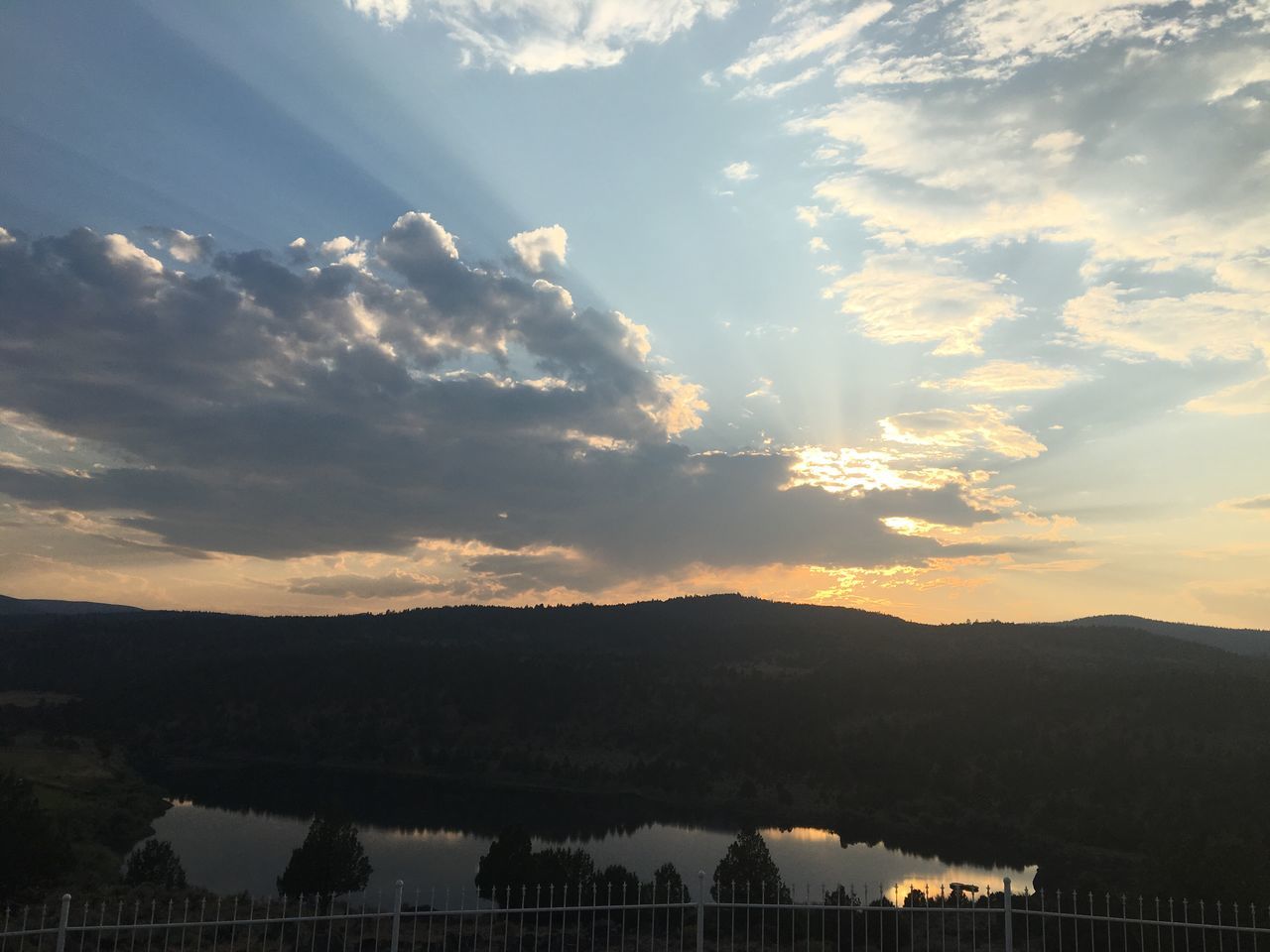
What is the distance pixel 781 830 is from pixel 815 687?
1364 inches

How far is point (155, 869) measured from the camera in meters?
37.8

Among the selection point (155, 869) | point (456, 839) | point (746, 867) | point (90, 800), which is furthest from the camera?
point (90, 800)

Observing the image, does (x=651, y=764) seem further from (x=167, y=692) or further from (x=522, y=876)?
(x=167, y=692)

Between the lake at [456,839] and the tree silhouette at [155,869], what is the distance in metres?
Result: 2.61

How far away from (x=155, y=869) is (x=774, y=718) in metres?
64.9

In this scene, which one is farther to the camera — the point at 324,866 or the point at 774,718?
Result: the point at 774,718

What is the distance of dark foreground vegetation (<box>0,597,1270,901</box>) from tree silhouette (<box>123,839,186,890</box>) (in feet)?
121

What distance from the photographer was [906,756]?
246ft

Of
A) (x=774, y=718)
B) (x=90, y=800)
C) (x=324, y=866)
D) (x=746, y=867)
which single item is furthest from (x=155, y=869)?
(x=774, y=718)

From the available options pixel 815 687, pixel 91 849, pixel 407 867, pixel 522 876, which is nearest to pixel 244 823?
pixel 91 849

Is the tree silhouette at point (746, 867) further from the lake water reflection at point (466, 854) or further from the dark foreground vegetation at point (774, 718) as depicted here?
the dark foreground vegetation at point (774, 718)

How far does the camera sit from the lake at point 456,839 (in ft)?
144

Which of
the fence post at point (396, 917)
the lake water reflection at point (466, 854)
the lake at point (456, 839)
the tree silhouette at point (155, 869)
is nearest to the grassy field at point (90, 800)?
the tree silhouette at point (155, 869)

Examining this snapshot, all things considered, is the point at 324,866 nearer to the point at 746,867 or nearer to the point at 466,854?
the point at 746,867
